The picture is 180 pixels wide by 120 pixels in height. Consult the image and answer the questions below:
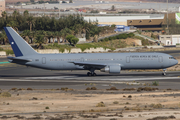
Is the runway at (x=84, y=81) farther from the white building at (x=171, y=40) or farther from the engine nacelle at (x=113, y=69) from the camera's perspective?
the white building at (x=171, y=40)

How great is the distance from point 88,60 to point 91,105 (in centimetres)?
2557

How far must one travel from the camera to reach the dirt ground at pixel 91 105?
2197 cm

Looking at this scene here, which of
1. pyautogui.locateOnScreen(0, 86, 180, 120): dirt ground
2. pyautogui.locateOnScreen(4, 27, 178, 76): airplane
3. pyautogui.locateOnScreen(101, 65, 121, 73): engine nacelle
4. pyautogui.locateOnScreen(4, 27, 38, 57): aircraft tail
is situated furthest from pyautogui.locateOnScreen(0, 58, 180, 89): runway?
pyautogui.locateOnScreen(0, 86, 180, 120): dirt ground

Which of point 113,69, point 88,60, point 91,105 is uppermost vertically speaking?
point 88,60

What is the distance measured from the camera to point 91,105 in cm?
2670

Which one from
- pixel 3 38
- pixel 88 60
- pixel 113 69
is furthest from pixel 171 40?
pixel 113 69

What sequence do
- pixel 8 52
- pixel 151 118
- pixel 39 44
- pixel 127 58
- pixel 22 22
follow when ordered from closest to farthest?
pixel 151 118 < pixel 127 58 < pixel 8 52 < pixel 39 44 < pixel 22 22

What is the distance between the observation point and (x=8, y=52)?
3954 inches

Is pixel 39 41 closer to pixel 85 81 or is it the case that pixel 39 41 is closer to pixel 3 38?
pixel 3 38

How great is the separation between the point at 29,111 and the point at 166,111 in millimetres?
11278

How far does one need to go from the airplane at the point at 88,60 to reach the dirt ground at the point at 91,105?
1502 centimetres

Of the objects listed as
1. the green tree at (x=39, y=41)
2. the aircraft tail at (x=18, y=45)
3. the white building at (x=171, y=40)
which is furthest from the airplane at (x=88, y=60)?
the white building at (x=171, y=40)

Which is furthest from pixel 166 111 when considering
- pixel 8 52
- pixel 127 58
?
pixel 8 52

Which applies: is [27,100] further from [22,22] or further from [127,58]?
[22,22]
